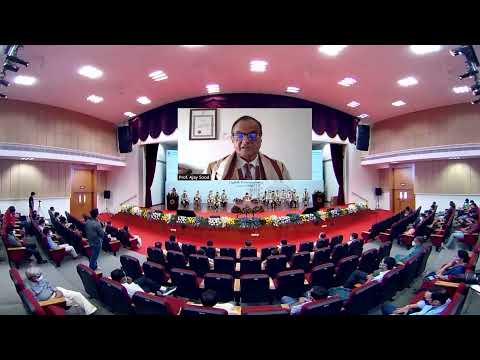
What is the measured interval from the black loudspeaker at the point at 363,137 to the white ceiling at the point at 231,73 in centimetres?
185

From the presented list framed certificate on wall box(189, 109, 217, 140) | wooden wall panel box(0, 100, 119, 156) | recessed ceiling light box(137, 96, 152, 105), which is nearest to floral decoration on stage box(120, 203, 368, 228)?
framed certificate on wall box(189, 109, 217, 140)

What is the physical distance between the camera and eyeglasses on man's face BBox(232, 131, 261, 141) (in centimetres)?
1249

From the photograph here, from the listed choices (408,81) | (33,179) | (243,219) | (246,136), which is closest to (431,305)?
(243,219)

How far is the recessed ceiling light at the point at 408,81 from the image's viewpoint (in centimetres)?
939

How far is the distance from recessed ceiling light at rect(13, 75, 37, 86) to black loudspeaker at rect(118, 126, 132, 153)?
6.01m

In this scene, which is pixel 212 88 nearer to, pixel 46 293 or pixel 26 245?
pixel 26 245

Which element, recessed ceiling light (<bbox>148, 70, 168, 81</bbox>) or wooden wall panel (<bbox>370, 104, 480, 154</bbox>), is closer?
recessed ceiling light (<bbox>148, 70, 168, 81</bbox>)

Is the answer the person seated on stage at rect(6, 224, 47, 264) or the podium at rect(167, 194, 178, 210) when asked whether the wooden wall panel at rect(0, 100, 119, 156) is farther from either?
the person seated on stage at rect(6, 224, 47, 264)

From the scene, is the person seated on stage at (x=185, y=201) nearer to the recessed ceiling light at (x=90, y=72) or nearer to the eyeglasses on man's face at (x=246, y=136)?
the eyeglasses on man's face at (x=246, y=136)

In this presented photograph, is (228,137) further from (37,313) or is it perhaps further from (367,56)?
(37,313)

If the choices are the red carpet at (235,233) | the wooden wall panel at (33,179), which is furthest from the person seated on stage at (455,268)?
the wooden wall panel at (33,179)
